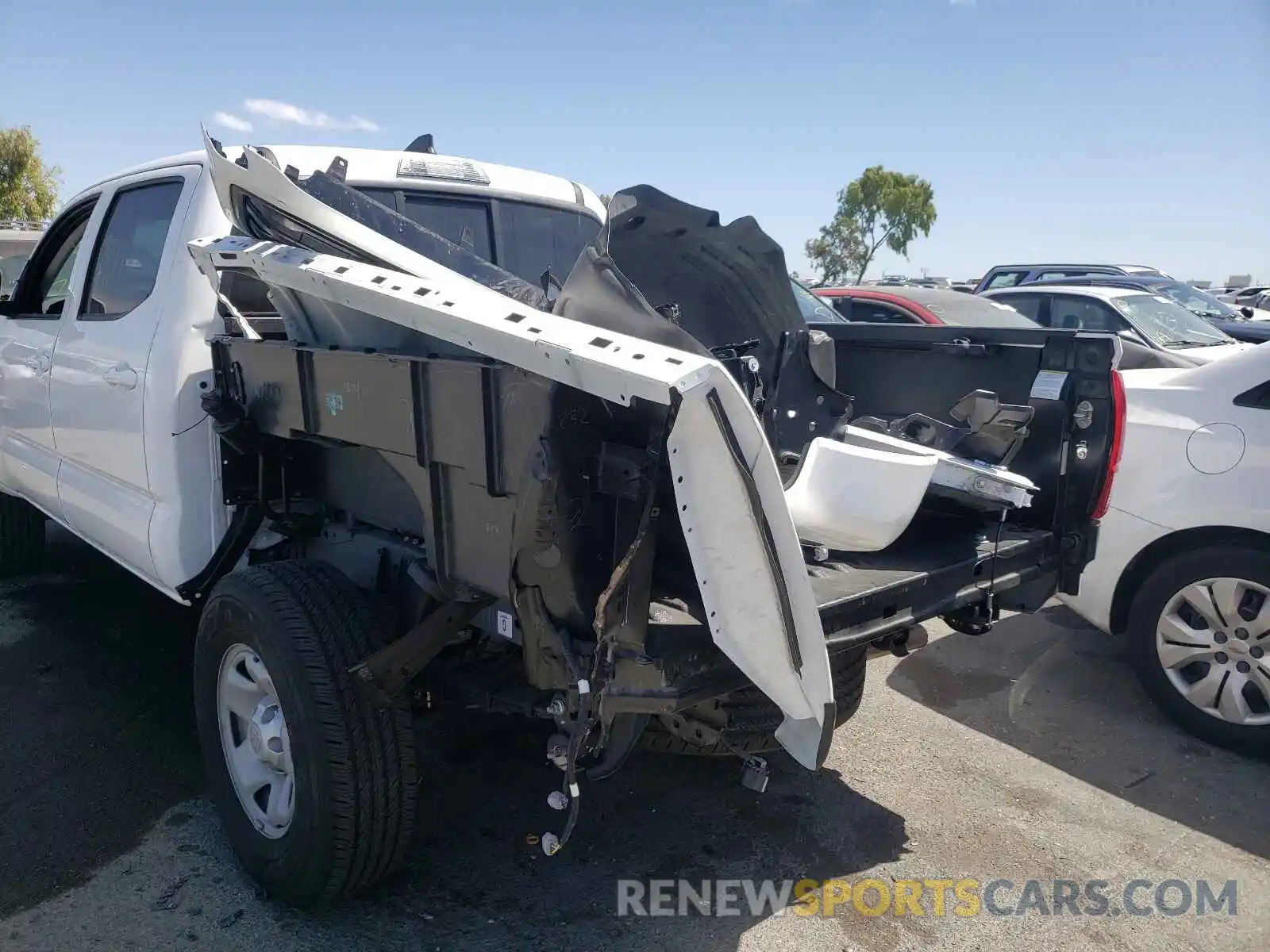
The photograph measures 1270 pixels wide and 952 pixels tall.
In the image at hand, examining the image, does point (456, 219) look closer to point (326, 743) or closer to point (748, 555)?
point (326, 743)

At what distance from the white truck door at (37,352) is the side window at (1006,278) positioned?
1300 cm

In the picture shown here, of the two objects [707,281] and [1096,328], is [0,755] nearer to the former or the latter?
[707,281]

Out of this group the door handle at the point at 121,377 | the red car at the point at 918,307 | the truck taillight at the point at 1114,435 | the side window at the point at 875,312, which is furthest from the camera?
the side window at the point at 875,312

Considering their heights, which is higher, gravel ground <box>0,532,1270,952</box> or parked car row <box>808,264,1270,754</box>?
parked car row <box>808,264,1270,754</box>

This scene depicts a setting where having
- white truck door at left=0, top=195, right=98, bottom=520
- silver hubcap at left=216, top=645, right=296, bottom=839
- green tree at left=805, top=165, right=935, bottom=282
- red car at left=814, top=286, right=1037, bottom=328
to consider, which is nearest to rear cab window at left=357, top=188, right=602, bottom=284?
white truck door at left=0, top=195, right=98, bottom=520

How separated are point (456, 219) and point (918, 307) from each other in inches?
234

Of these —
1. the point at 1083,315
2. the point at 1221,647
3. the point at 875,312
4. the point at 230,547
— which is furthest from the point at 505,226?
the point at 1083,315

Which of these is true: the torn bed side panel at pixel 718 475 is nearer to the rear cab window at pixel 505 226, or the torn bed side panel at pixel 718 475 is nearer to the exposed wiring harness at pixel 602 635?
the exposed wiring harness at pixel 602 635

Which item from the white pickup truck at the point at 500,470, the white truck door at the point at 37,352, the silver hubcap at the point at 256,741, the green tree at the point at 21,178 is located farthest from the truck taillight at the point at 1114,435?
the green tree at the point at 21,178

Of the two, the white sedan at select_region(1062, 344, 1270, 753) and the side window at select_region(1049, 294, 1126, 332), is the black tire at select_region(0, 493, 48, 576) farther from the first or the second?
the side window at select_region(1049, 294, 1126, 332)

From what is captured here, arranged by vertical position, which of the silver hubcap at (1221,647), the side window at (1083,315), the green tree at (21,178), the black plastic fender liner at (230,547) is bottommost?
the silver hubcap at (1221,647)

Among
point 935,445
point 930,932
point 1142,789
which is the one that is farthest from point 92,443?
point 1142,789

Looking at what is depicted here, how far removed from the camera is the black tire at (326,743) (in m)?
2.46

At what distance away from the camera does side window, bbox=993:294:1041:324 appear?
946 cm
